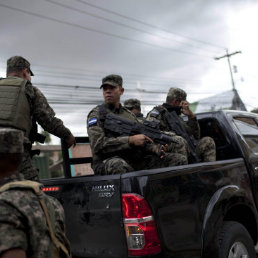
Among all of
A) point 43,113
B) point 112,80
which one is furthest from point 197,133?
point 43,113

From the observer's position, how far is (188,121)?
408 cm

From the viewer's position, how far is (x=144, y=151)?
126 inches

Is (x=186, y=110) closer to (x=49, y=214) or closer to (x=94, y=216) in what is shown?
(x=94, y=216)

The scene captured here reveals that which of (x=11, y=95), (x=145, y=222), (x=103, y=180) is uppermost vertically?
(x=11, y=95)

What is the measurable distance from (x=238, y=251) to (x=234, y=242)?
13cm

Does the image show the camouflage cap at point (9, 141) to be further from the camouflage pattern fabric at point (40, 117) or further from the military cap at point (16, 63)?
the military cap at point (16, 63)

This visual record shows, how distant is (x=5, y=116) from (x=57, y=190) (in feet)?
2.27

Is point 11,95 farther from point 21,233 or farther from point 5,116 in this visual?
point 21,233

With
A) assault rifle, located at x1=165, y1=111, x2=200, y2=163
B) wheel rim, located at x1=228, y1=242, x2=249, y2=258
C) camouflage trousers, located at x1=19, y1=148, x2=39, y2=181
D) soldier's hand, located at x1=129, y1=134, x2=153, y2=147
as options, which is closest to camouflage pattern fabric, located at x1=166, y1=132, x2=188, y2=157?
assault rifle, located at x1=165, y1=111, x2=200, y2=163

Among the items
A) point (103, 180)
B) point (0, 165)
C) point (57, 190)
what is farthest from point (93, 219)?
point (0, 165)

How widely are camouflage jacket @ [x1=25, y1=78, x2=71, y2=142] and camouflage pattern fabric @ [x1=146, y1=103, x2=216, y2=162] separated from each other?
48.9 inches

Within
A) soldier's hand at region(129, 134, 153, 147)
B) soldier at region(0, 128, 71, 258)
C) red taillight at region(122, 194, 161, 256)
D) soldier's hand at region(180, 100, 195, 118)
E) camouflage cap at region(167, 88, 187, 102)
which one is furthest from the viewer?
camouflage cap at region(167, 88, 187, 102)

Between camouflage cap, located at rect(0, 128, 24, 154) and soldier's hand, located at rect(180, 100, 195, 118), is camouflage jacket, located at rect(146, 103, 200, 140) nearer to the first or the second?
soldier's hand, located at rect(180, 100, 195, 118)

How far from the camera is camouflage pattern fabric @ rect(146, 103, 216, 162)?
3.74 m
